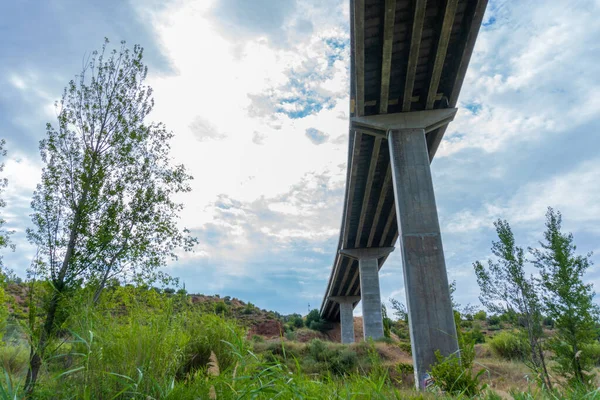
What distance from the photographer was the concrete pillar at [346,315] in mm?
37781

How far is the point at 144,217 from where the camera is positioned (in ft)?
33.0

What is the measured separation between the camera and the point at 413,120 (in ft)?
46.4

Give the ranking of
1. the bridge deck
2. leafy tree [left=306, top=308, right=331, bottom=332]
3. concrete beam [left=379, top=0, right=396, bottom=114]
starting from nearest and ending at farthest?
concrete beam [left=379, top=0, right=396, bottom=114], the bridge deck, leafy tree [left=306, top=308, right=331, bottom=332]

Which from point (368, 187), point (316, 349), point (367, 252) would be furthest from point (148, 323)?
point (367, 252)

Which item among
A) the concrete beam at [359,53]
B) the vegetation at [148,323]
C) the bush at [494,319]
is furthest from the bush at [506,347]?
the concrete beam at [359,53]

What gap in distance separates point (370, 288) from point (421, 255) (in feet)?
52.3

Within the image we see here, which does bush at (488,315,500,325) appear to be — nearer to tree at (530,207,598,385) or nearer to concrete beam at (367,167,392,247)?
tree at (530,207,598,385)

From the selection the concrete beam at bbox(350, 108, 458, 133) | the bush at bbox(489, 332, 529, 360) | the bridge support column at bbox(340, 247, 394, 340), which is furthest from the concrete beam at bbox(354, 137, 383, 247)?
the bush at bbox(489, 332, 529, 360)

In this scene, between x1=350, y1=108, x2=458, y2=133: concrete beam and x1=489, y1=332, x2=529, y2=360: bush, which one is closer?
x1=350, y1=108, x2=458, y2=133: concrete beam

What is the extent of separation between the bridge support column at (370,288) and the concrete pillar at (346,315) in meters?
11.1

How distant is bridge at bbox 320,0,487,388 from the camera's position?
11172 mm

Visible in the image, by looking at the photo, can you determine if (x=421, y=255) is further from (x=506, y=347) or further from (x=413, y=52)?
(x=506, y=347)

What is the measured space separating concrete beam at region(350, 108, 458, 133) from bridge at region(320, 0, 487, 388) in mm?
38

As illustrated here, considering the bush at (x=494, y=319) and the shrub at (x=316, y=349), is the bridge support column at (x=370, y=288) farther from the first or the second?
the shrub at (x=316, y=349)
